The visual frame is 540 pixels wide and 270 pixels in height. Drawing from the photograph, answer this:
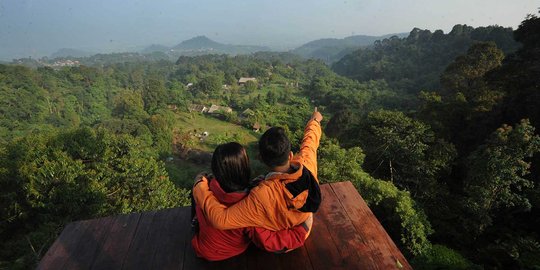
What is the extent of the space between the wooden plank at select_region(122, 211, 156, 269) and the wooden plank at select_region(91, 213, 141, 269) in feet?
0.12

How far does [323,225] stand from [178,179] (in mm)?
17230

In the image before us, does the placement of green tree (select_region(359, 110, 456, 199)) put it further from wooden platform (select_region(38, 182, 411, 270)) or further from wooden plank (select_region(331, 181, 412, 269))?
wooden platform (select_region(38, 182, 411, 270))

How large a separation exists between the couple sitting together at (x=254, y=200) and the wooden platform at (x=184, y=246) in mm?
127

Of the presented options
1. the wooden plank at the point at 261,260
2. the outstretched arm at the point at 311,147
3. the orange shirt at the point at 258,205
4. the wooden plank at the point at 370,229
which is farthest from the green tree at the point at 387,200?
the orange shirt at the point at 258,205

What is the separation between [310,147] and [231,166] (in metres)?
0.78

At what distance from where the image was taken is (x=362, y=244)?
2336mm

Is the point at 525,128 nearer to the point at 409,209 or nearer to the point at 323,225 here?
the point at 409,209

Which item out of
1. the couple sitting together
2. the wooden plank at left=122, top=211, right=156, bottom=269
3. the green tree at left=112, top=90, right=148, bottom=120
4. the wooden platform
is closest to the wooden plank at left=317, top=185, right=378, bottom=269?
the wooden platform

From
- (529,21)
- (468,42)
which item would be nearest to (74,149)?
→ (529,21)

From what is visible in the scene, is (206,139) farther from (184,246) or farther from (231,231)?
(231,231)

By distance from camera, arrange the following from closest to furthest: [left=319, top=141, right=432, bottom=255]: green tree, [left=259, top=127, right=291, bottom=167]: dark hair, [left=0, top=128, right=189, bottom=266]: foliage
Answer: [left=259, top=127, right=291, bottom=167]: dark hair < [left=319, top=141, right=432, bottom=255]: green tree < [left=0, top=128, right=189, bottom=266]: foliage

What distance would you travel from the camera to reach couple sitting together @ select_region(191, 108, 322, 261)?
1848 mm

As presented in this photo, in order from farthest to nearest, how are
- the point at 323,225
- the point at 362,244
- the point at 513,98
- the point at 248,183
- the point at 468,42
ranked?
the point at 468,42 → the point at 513,98 → the point at 323,225 → the point at 362,244 → the point at 248,183

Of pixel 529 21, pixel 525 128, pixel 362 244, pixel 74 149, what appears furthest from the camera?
pixel 74 149
